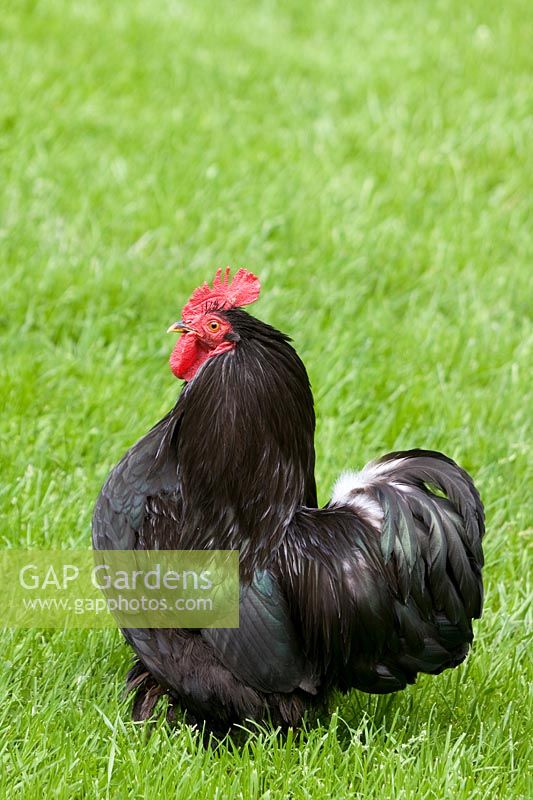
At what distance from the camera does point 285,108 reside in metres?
7.55

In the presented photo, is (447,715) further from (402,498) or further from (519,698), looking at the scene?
A: (402,498)

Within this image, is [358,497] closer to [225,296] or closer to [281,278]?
[225,296]

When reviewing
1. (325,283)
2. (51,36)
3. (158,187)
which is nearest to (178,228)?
(158,187)

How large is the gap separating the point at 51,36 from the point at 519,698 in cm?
591

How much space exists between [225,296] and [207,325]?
13 centimetres

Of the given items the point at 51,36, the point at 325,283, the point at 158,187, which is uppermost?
the point at 51,36

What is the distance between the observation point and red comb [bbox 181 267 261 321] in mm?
3195

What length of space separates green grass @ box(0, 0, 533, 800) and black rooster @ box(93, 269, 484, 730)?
7.7 inches

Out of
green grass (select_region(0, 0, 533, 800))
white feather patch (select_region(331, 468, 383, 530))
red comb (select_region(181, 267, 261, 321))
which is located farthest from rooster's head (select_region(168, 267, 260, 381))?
green grass (select_region(0, 0, 533, 800))

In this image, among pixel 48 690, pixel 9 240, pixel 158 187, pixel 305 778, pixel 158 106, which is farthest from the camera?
pixel 158 106

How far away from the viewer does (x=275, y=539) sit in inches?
125

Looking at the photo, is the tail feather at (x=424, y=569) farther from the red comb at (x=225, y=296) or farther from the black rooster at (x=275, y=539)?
the red comb at (x=225, y=296)

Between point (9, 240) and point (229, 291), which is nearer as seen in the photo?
point (229, 291)

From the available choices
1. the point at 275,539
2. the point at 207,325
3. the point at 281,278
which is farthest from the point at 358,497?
the point at 281,278
